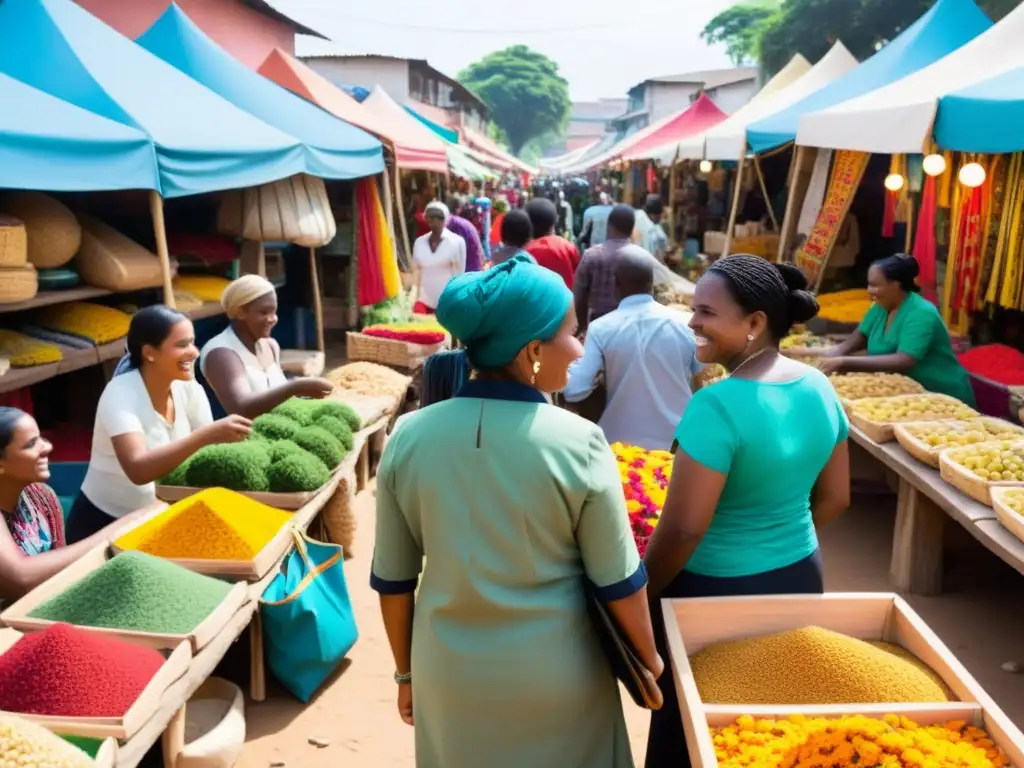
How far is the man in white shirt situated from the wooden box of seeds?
169 centimetres

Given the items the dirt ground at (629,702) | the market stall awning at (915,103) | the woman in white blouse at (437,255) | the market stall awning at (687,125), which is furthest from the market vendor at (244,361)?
the market stall awning at (687,125)

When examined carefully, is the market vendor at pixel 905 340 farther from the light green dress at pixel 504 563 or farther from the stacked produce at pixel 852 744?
the light green dress at pixel 504 563

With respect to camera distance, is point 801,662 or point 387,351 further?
point 387,351

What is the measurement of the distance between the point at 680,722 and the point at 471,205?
15.5 meters

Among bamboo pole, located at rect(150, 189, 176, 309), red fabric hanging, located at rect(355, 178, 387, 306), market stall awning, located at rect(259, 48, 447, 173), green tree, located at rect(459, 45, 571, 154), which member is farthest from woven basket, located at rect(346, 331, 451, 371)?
green tree, located at rect(459, 45, 571, 154)

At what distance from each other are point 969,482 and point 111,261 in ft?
15.0

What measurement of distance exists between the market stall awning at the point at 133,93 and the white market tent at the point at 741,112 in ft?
23.2

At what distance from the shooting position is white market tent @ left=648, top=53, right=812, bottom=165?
469 inches

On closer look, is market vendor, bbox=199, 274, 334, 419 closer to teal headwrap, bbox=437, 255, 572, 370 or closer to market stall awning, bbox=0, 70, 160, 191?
market stall awning, bbox=0, 70, 160, 191

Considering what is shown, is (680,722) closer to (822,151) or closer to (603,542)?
(603,542)

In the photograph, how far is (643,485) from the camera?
3020 mm

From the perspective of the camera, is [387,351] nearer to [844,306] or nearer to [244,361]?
[244,361]

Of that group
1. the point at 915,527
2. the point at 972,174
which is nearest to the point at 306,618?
the point at 915,527

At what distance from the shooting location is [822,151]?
8.52 m
